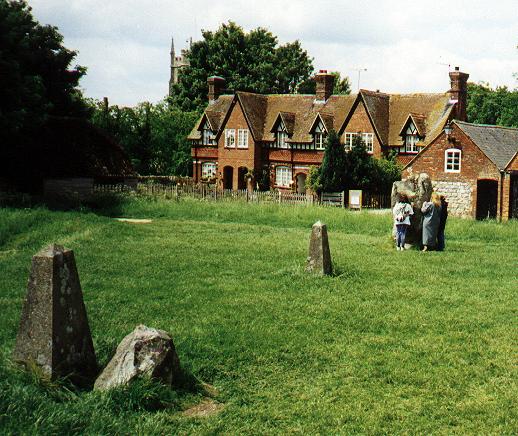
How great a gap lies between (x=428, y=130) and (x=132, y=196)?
21523 millimetres

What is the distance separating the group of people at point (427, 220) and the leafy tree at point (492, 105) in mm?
54509

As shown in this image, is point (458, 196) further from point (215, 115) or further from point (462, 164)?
point (215, 115)

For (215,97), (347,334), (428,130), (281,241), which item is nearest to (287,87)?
(215,97)

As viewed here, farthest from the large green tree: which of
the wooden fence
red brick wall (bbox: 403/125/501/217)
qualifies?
red brick wall (bbox: 403/125/501/217)

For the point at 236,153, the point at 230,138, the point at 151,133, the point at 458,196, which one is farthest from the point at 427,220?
the point at 151,133

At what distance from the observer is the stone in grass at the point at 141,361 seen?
7570 millimetres

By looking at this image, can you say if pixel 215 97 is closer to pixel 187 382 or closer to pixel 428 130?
A: pixel 428 130

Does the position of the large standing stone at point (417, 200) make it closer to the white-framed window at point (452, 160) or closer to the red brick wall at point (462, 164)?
the red brick wall at point (462, 164)

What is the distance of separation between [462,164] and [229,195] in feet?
45.4

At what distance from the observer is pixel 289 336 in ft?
33.8

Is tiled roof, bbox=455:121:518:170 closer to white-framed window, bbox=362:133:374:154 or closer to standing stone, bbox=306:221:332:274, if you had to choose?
white-framed window, bbox=362:133:374:154

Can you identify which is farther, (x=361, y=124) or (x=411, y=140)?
(x=361, y=124)

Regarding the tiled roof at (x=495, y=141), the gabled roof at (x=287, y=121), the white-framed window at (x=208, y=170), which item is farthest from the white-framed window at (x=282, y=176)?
the tiled roof at (x=495, y=141)

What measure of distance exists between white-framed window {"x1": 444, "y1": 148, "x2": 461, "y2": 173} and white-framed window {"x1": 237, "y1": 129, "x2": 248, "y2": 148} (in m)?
18.4
